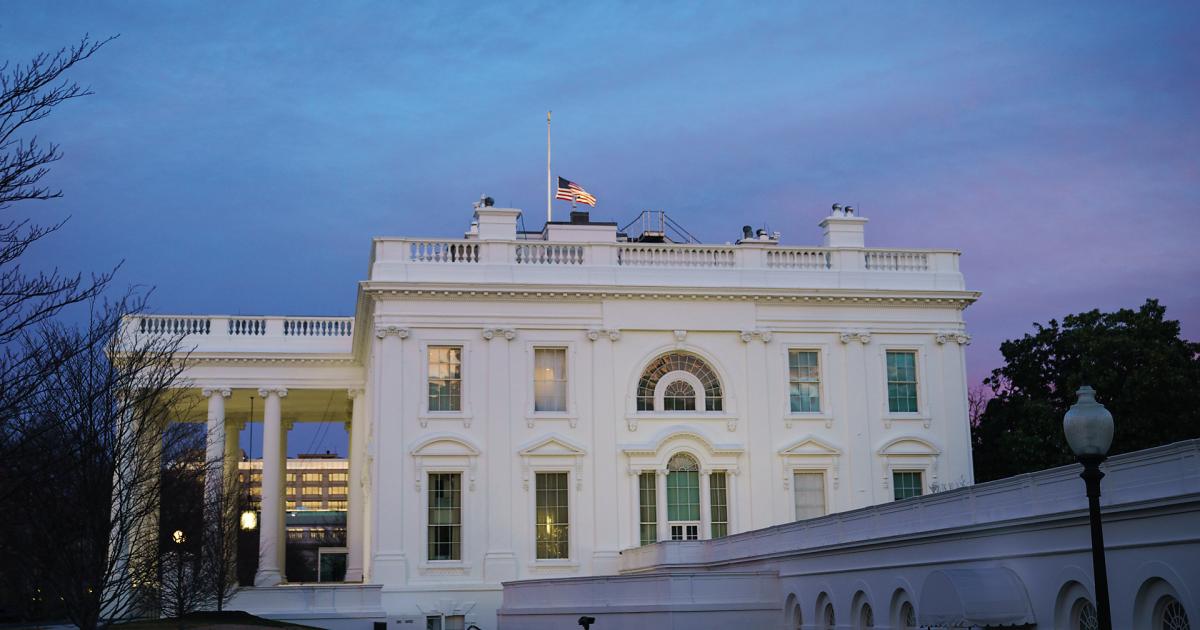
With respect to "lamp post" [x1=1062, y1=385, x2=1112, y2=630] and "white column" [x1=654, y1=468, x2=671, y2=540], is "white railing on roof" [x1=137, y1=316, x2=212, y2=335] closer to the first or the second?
"white column" [x1=654, y1=468, x2=671, y2=540]

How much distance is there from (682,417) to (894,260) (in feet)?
32.7

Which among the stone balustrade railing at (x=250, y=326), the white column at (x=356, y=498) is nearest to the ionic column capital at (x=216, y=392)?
the stone balustrade railing at (x=250, y=326)

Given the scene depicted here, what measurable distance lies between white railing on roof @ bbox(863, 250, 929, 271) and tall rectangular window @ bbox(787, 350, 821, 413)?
4111 mm

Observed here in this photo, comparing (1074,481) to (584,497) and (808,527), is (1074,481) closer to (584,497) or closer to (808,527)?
(808,527)

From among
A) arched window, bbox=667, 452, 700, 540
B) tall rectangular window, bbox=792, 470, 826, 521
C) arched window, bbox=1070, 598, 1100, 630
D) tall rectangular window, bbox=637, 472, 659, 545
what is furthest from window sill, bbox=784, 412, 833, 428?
arched window, bbox=1070, 598, 1100, 630

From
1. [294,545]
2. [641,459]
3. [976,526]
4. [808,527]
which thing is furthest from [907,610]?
[294,545]

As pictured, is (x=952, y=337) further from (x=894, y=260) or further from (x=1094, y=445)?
(x=1094, y=445)

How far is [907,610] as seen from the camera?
2658 centimetres

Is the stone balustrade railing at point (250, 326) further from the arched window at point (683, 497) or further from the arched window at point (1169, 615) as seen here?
the arched window at point (1169, 615)

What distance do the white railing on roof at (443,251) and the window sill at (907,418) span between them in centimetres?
1524

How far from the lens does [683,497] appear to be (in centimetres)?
4603

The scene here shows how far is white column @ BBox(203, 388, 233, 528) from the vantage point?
4647 centimetres

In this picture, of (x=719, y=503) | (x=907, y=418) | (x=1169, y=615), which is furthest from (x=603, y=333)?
(x=1169, y=615)

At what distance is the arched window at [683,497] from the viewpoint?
150 ft
